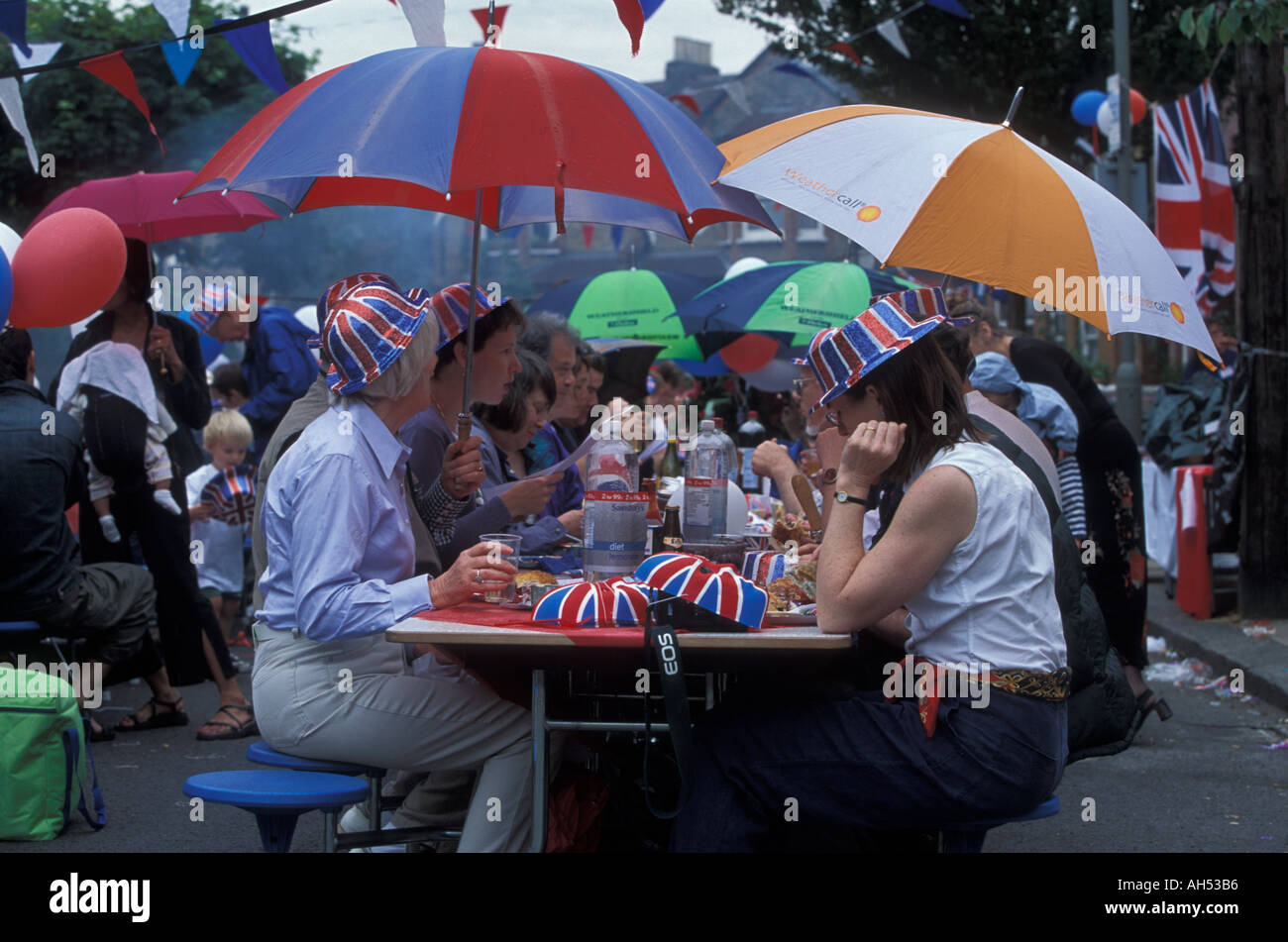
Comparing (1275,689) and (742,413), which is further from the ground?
(742,413)

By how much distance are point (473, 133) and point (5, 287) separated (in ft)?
6.82

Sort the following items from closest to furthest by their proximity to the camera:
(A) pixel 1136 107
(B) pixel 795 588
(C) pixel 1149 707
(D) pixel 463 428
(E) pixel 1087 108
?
1. (B) pixel 795 588
2. (D) pixel 463 428
3. (C) pixel 1149 707
4. (A) pixel 1136 107
5. (E) pixel 1087 108

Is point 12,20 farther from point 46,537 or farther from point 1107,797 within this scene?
point 1107,797

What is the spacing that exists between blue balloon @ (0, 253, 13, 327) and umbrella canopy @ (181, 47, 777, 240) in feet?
4.07

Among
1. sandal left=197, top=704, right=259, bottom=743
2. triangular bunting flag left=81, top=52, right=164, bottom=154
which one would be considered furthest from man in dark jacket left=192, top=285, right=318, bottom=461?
triangular bunting flag left=81, top=52, right=164, bottom=154

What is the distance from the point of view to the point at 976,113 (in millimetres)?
21203

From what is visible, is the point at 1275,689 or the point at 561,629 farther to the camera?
the point at 1275,689

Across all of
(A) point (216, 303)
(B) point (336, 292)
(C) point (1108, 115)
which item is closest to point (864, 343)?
(B) point (336, 292)

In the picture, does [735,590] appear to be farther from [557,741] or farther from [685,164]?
[685,164]

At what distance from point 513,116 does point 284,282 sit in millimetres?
36824

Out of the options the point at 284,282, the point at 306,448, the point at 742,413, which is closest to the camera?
the point at 306,448

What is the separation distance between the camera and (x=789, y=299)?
29.8 feet

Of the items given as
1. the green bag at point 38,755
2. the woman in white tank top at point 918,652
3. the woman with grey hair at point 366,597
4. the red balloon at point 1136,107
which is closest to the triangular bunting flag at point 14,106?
the green bag at point 38,755
